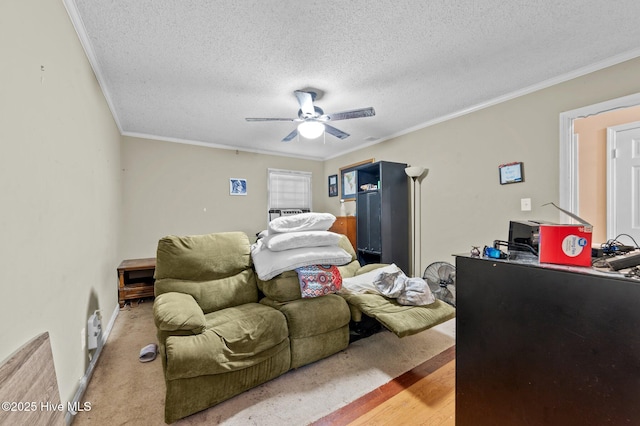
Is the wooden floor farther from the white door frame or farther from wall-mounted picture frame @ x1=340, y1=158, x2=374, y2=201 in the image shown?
wall-mounted picture frame @ x1=340, y1=158, x2=374, y2=201

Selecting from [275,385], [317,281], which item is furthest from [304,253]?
[275,385]

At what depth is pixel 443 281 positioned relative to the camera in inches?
114

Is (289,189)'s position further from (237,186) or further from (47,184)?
(47,184)

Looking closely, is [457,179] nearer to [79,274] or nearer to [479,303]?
[479,303]

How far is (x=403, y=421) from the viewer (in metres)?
1.42

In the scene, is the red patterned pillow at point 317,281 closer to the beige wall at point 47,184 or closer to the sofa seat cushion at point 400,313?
the sofa seat cushion at point 400,313

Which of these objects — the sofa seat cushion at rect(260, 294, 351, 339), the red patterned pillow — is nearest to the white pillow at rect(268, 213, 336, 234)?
the red patterned pillow

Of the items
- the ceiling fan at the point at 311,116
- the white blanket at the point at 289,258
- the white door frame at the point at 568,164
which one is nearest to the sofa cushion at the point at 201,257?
the white blanket at the point at 289,258

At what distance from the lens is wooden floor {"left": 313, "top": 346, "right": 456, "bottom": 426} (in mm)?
1425

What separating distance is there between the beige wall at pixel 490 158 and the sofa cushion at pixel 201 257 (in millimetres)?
2456

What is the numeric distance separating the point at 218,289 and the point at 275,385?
0.83 metres

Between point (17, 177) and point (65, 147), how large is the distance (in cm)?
59

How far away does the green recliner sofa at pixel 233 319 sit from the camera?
4.76 ft

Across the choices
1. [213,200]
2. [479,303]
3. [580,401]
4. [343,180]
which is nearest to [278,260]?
[479,303]
